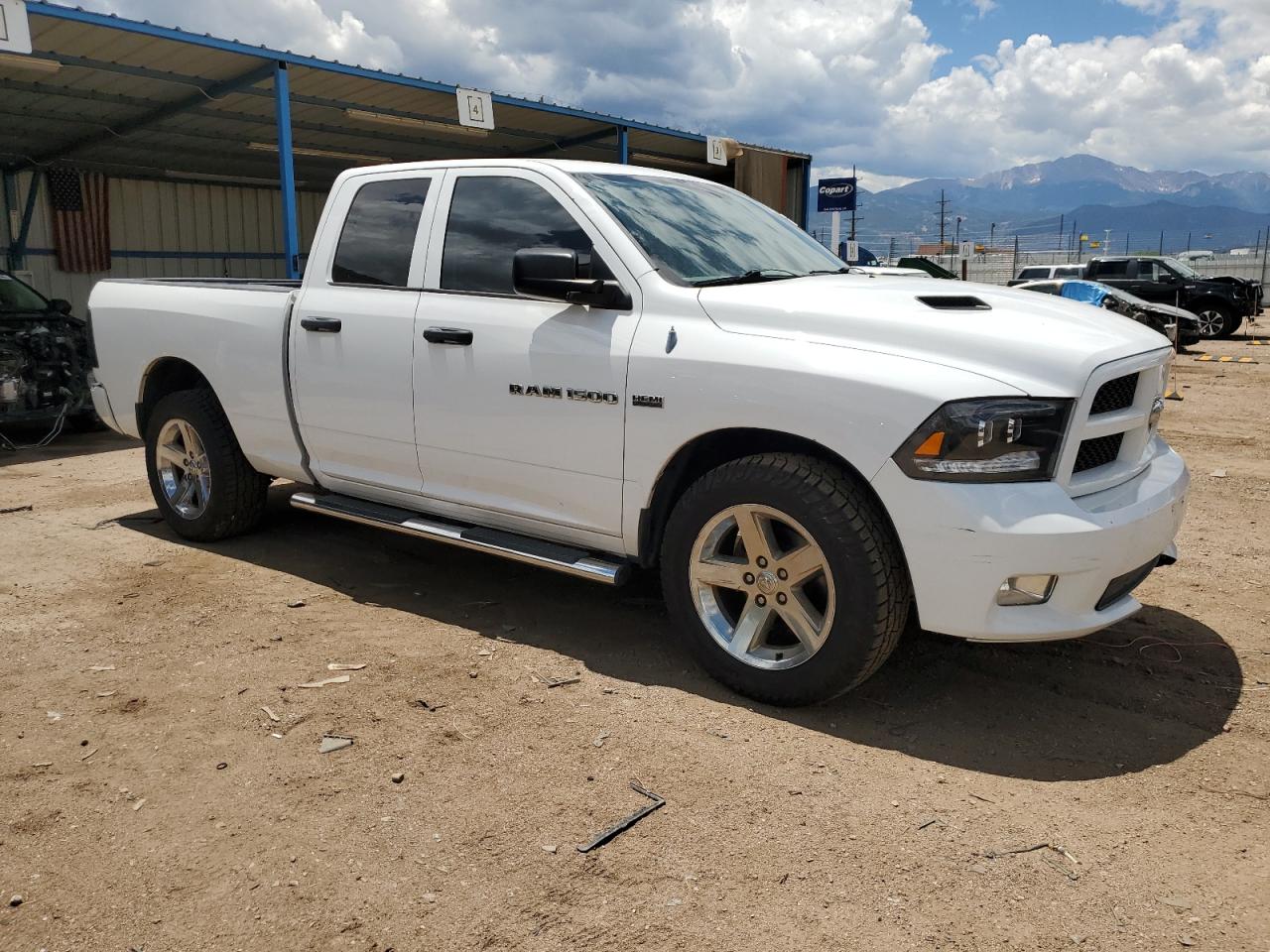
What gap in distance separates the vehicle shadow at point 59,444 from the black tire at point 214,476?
11.7ft

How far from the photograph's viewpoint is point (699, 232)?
421 cm

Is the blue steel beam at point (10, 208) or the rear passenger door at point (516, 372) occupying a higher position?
the blue steel beam at point (10, 208)

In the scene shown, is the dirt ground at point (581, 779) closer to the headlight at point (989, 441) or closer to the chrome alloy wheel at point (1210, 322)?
the headlight at point (989, 441)

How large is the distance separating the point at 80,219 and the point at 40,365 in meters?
10.8

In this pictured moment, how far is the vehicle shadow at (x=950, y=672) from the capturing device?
339cm

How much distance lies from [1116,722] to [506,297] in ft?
9.23

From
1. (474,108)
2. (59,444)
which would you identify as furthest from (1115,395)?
(474,108)

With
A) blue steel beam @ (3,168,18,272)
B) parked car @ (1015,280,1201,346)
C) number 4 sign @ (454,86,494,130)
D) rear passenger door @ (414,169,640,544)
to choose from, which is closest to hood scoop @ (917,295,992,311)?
rear passenger door @ (414,169,640,544)

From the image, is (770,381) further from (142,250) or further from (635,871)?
(142,250)

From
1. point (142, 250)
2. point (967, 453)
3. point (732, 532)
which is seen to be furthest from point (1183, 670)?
point (142, 250)

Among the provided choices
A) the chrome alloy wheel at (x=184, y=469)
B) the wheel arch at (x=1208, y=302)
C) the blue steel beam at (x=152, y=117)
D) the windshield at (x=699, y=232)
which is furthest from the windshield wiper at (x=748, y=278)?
the wheel arch at (x=1208, y=302)

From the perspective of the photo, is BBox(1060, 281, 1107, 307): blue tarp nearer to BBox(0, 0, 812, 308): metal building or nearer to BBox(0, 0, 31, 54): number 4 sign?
BBox(0, 0, 812, 308): metal building

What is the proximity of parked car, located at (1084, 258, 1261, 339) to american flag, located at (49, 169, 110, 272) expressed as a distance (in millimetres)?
21759

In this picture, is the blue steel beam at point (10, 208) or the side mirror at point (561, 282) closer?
the side mirror at point (561, 282)
